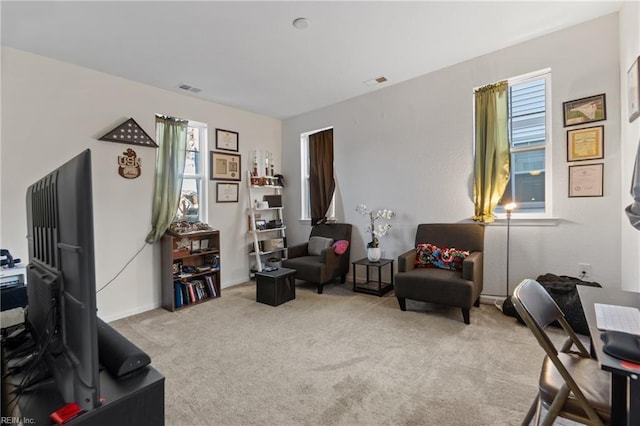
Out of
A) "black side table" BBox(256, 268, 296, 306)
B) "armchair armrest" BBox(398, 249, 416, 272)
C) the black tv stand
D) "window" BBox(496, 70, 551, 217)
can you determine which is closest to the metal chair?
the black tv stand

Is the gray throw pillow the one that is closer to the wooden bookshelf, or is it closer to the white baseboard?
the wooden bookshelf

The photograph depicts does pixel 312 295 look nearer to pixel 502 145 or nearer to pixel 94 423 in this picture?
pixel 502 145

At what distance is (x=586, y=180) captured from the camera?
285 cm

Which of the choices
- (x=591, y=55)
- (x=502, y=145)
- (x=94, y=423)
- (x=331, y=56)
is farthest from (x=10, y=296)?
(x=591, y=55)

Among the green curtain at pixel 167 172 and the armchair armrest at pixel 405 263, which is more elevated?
the green curtain at pixel 167 172

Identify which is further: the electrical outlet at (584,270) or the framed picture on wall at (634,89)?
the electrical outlet at (584,270)

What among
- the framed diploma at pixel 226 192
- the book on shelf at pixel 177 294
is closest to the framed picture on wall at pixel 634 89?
the framed diploma at pixel 226 192

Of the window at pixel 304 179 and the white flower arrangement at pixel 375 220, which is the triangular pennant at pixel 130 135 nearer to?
the window at pixel 304 179

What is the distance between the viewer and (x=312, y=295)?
394cm

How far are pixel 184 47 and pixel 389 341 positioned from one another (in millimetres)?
3362

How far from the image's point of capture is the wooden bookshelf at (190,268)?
3557 mm

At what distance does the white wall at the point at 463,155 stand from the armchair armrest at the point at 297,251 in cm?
61

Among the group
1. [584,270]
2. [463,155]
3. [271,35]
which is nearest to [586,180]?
[584,270]

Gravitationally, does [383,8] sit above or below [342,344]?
above
